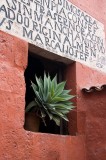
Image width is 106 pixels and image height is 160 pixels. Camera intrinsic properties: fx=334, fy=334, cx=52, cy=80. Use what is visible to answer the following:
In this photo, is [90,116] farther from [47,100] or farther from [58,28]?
[58,28]

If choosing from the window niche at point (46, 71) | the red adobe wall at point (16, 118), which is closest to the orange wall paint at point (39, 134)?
the red adobe wall at point (16, 118)

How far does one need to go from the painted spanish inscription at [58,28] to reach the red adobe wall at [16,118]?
247 mm

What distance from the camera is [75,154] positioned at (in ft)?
14.3

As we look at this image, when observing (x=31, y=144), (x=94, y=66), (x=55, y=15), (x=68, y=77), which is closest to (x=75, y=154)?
(x=31, y=144)

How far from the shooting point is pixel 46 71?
512 centimetres

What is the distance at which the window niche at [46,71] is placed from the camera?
4.75 meters

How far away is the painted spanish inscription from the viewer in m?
4.07

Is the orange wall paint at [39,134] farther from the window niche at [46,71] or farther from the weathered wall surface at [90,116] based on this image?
the window niche at [46,71]

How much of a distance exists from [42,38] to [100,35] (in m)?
1.60

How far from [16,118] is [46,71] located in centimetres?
154

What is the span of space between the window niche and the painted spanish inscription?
1.08 ft

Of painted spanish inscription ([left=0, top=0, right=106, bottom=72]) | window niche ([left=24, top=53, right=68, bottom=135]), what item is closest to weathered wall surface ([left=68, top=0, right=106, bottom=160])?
window niche ([left=24, top=53, right=68, bottom=135])

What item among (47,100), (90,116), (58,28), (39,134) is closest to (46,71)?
(58,28)

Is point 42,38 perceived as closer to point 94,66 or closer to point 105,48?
point 94,66
